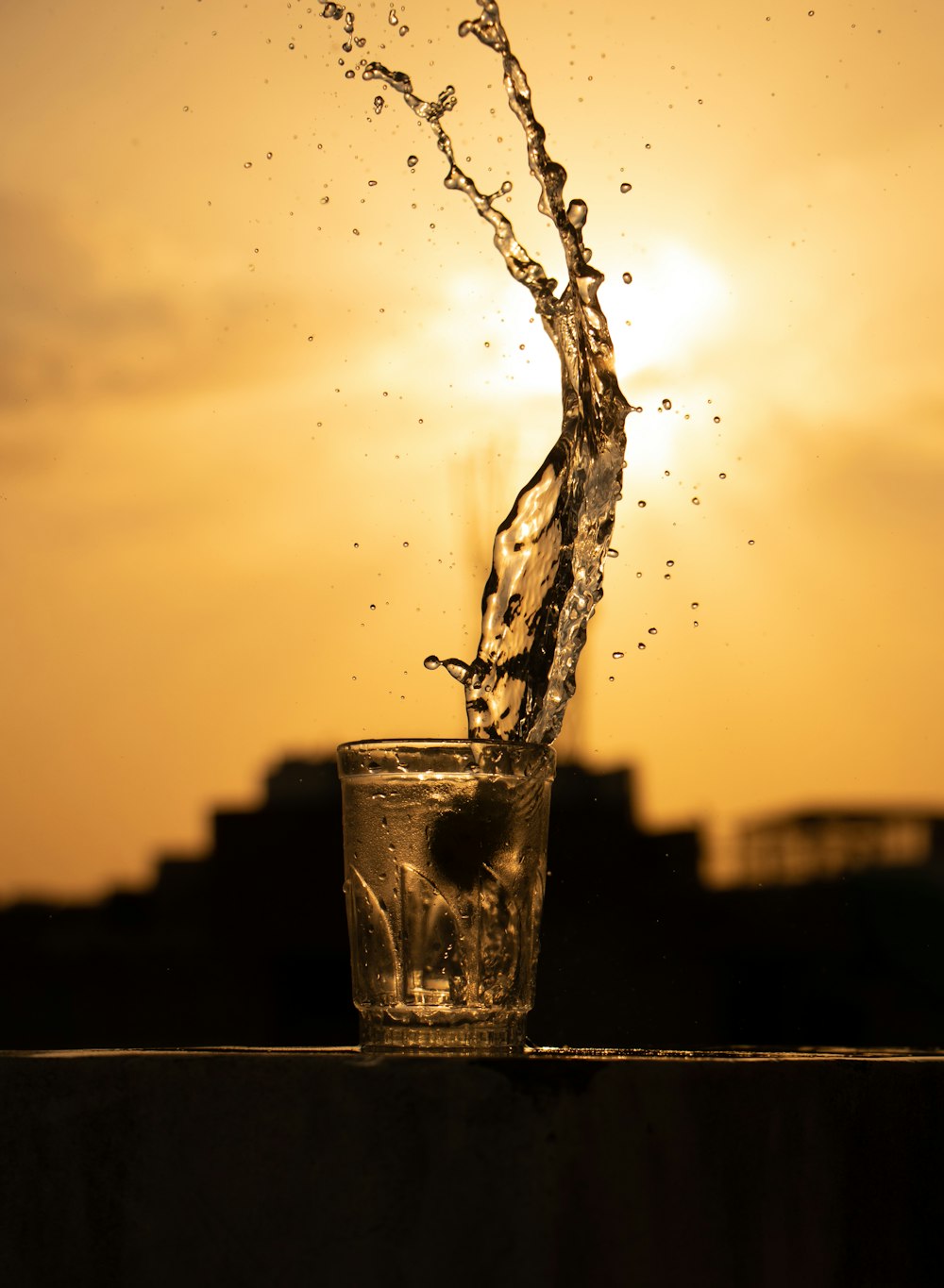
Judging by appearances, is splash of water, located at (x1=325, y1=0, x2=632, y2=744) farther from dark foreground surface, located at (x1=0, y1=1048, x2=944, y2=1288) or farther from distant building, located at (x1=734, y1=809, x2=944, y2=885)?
distant building, located at (x1=734, y1=809, x2=944, y2=885)

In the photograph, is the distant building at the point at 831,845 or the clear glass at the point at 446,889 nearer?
the clear glass at the point at 446,889

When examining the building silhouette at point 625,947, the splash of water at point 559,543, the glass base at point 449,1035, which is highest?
the splash of water at point 559,543

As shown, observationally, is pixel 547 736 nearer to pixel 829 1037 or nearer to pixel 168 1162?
pixel 168 1162

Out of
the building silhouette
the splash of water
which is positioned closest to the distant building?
the building silhouette

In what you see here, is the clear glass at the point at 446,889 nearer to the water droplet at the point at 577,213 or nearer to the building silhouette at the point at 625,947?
the water droplet at the point at 577,213

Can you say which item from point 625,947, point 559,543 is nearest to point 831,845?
point 625,947

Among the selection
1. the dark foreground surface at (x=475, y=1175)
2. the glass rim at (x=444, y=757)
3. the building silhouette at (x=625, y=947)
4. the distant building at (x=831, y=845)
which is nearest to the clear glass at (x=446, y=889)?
the glass rim at (x=444, y=757)

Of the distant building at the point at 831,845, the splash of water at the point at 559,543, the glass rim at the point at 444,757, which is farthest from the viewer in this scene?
the distant building at the point at 831,845
